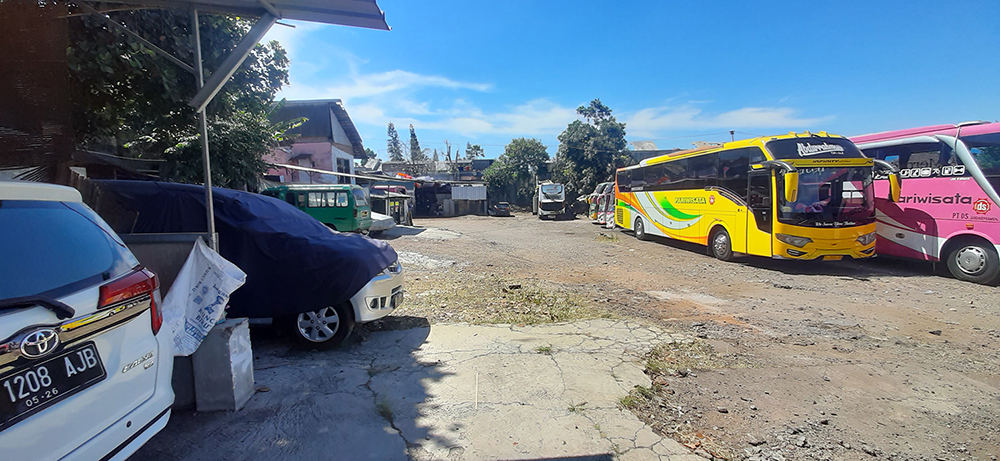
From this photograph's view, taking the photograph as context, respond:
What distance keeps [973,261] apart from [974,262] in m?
0.02

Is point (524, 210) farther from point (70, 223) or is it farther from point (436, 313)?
point (70, 223)

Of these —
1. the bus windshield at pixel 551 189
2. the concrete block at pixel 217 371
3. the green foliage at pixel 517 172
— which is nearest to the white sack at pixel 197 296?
the concrete block at pixel 217 371

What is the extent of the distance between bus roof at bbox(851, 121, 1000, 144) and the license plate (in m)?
12.1

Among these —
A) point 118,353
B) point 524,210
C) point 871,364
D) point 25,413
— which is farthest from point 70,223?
point 524,210

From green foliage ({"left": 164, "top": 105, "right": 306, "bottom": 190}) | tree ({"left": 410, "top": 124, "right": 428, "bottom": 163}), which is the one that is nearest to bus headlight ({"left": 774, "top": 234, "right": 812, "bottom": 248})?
green foliage ({"left": 164, "top": 105, "right": 306, "bottom": 190})

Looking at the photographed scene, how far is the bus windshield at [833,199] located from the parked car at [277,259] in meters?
8.55

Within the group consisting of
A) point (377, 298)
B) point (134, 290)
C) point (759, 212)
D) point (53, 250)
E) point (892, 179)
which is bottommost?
point (377, 298)

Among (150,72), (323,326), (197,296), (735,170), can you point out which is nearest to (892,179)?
(735,170)

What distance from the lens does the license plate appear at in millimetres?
1591

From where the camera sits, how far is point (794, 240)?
30.0 feet

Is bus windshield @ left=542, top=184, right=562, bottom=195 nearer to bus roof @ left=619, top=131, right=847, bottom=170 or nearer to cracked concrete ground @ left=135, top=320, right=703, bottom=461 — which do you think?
bus roof @ left=619, top=131, right=847, bottom=170

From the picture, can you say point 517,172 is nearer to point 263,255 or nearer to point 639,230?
point 639,230

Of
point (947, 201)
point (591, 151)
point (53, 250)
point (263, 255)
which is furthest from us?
point (591, 151)

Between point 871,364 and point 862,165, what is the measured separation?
21.6 feet
